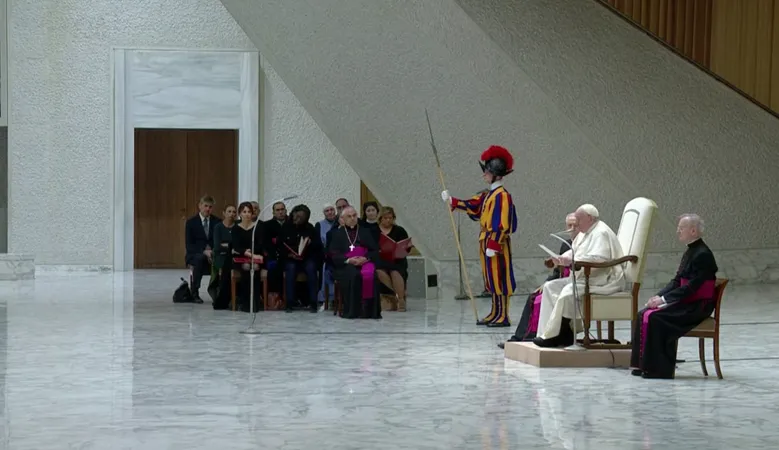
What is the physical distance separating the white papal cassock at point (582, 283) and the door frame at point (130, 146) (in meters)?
10.3

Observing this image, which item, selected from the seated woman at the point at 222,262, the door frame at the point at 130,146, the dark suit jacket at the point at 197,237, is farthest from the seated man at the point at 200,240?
the door frame at the point at 130,146

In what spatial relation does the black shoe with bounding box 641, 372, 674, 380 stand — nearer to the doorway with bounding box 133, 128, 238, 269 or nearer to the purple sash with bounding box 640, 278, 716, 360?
the purple sash with bounding box 640, 278, 716, 360

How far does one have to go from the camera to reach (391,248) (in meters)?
11.5

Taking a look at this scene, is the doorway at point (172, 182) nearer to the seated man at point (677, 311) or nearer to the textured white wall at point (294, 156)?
the textured white wall at point (294, 156)

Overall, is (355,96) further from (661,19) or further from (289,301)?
(661,19)

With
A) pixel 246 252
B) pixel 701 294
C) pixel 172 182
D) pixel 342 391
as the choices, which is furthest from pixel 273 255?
pixel 172 182

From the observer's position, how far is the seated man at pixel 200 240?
12384 millimetres

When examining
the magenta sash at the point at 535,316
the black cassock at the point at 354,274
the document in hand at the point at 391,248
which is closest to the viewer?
Result: the magenta sash at the point at 535,316

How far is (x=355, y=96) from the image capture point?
1214 centimetres

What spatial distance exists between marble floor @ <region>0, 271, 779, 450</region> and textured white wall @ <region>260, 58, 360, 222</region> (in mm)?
7598

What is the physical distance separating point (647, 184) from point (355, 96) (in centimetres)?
304

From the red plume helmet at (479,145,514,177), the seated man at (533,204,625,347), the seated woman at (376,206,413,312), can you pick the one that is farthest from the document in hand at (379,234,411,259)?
the seated man at (533,204,625,347)

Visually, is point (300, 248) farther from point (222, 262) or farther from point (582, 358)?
point (582, 358)

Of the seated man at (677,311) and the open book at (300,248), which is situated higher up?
the open book at (300,248)
